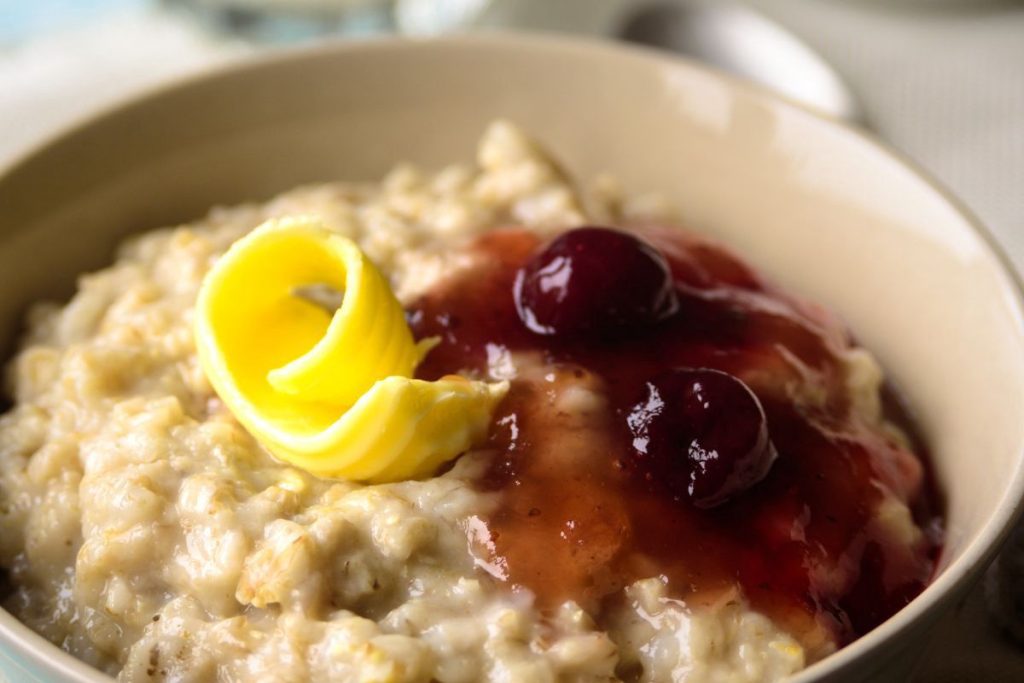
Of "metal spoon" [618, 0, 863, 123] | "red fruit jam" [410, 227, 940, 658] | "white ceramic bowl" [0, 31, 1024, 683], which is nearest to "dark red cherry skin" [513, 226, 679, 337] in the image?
"red fruit jam" [410, 227, 940, 658]

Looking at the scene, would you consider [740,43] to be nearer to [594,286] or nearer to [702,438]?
[594,286]

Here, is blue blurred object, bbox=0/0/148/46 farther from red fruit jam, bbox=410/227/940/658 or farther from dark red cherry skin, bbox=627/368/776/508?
dark red cherry skin, bbox=627/368/776/508

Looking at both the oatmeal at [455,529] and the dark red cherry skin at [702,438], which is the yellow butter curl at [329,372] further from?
the dark red cherry skin at [702,438]

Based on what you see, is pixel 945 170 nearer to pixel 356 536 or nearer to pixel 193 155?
pixel 193 155

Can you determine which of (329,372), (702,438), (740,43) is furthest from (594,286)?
(740,43)

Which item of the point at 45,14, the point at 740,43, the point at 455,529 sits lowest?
the point at 45,14

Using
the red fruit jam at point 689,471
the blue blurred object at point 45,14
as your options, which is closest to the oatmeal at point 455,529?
the red fruit jam at point 689,471
